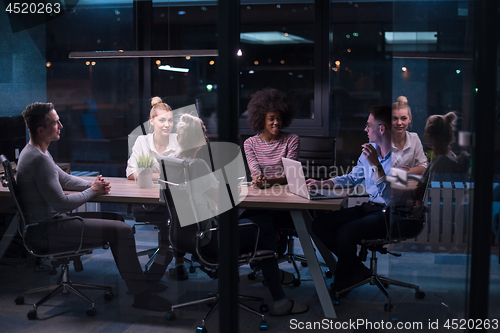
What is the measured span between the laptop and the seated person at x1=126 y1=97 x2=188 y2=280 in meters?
0.87

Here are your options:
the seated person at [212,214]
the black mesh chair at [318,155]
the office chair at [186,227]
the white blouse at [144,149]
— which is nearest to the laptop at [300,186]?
the seated person at [212,214]

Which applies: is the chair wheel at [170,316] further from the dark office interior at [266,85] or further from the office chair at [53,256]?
the office chair at [53,256]

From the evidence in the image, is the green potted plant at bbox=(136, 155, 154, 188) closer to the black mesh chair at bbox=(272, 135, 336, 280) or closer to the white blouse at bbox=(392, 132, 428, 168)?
the black mesh chair at bbox=(272, 135, 336, 280)

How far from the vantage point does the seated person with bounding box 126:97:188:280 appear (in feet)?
13.1

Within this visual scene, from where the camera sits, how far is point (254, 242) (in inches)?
128

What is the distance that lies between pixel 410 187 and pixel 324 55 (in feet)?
12.6

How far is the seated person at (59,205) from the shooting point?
3400 mm

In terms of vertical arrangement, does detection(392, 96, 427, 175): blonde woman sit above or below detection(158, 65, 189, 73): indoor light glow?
below

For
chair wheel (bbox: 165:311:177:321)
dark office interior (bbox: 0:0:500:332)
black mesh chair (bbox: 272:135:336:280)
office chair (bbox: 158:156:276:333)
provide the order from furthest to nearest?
1. black mesh chair (bbox: 272:135:336:280)
2. chair wheel (bbox: 165:311:177:321)
3. office chair (bbox: 158:156:276:333)
4. dark office interior (bbox: 0:0:500:332)

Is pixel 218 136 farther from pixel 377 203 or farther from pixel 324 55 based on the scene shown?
pixel 324 55

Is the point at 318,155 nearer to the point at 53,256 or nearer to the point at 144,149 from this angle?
the point at 144,149

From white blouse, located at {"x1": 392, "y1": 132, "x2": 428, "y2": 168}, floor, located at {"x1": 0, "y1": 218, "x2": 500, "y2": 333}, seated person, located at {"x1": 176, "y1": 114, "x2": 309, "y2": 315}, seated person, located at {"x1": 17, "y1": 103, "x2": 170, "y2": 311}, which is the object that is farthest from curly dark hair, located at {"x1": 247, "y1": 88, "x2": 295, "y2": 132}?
white blouse, located at {"x1": 392, "y1": 132, "x2": 428, "y2": 168}

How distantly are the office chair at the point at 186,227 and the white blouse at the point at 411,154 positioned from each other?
106 centimetres

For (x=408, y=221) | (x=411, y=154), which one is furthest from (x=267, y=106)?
(x=411, y=154)
